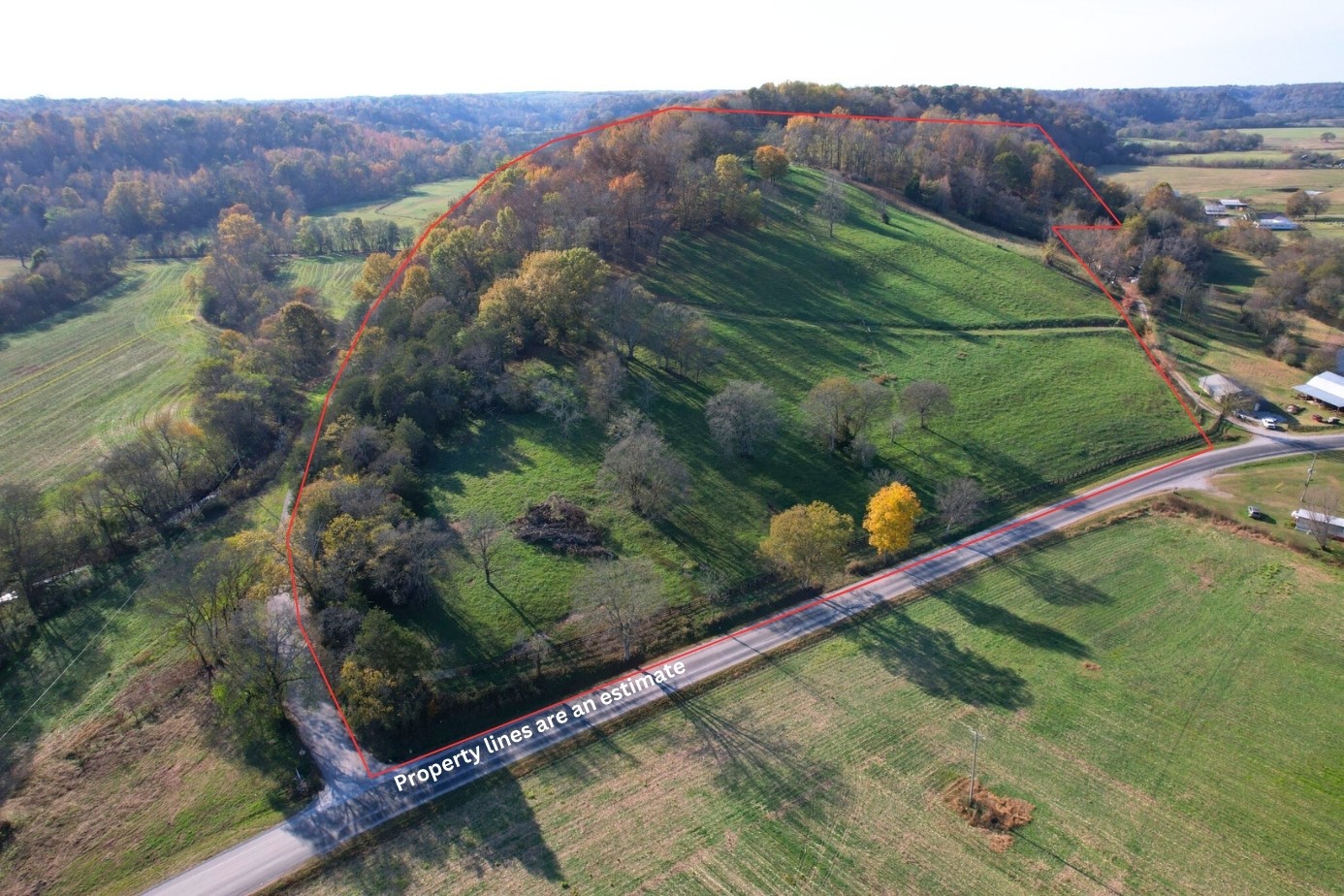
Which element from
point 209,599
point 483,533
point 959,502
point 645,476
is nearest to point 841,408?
point 959,502

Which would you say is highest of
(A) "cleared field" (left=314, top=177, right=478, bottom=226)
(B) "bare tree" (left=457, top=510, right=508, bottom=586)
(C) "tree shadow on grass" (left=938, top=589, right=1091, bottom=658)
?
(A) "cleared field" (left=314, top=177, right=478, bottom=226)

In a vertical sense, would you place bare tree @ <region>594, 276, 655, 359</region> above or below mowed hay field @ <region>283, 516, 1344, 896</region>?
above

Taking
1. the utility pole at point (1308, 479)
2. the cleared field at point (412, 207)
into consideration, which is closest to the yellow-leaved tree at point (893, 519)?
the utility pole at point (1308, 479)

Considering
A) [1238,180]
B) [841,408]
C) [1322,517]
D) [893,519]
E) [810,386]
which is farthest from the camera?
[1238,180]

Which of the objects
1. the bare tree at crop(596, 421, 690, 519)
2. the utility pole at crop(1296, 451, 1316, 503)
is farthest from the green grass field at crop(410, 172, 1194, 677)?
the utility pole at crop(1296, 451, 1316, 503)

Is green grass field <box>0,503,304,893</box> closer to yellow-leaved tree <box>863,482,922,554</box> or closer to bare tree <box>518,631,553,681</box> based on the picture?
bare tree <box>518,631,553,681</box>

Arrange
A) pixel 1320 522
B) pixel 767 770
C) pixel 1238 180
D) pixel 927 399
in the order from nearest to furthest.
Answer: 1. pixel 767 770
2. pixel 1320 522
3. pixel 927 399
4. pixel 1238 180

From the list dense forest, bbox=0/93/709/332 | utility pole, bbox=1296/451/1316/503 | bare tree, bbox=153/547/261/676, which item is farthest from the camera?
dense forest, bbox=0/93/709/332

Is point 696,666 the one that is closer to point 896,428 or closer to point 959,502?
point 959,502
